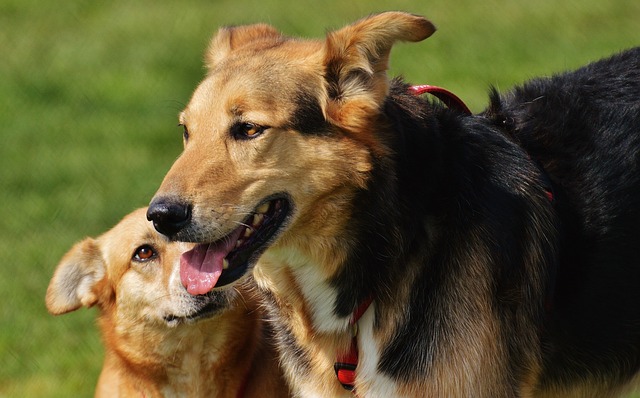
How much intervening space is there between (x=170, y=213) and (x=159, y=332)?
1.59m

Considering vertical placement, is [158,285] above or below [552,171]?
below

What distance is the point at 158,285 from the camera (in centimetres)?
536

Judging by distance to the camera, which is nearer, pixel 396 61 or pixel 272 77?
pixel 272 77

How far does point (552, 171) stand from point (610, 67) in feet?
2.15

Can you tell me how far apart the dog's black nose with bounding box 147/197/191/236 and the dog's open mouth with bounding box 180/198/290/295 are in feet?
0.71

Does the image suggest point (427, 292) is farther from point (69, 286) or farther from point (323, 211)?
point (69, 286)

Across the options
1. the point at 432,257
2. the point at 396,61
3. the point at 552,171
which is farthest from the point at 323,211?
the point at 396,61

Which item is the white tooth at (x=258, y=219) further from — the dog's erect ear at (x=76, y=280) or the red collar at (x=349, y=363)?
the dog's erect ear at (x=76, y=280)

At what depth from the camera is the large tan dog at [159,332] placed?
540 cm

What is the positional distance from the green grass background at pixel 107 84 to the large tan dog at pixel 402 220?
2916mm

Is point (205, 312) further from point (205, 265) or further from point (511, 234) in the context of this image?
point (511, 234)

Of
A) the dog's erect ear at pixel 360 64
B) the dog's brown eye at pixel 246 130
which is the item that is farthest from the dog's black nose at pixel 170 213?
the dog's erect ear at pixel 360 64

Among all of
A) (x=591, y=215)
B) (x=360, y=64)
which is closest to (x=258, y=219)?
(x=360, y=64)

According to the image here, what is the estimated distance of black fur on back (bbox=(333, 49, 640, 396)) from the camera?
13.9ft
